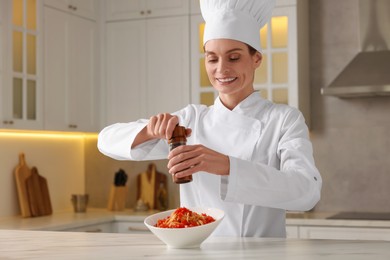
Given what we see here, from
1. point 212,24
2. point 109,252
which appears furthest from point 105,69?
point 109,252

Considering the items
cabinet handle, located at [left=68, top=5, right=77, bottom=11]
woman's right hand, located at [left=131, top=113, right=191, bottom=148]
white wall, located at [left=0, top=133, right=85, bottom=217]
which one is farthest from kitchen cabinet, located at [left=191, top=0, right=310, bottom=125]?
woman's right hand, located at [left=131, top=113, right=191, bottom=148]

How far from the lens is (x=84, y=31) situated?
188 inches

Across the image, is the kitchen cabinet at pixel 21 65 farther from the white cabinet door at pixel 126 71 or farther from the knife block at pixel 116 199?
the knife block at pixel 116 199

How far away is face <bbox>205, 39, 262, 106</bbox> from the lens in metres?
2.14

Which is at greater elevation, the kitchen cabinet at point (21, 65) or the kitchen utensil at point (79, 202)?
the kitchen cabinet at point (21, 65)

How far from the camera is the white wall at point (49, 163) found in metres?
4.48

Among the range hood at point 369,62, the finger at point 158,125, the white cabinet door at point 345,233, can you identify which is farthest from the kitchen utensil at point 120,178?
the finger at point 158,125

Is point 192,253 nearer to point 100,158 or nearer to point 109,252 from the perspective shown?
point 109,252

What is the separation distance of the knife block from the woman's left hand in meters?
3.16

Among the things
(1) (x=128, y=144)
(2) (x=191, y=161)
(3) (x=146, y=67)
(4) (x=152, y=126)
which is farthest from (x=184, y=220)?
(3) (x=146, y=67)

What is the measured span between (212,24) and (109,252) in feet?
2.67

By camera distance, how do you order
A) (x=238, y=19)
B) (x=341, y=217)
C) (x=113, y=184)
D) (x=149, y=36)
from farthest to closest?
(x=113, y=184)
(x=149, y=36)
(x=341, y=217)
(x=238, y=19)

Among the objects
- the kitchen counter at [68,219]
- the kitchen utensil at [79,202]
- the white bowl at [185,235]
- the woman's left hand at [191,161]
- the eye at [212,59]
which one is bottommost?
the kitchen counter at [68,219]

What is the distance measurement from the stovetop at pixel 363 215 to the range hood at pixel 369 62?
0.74 metres
